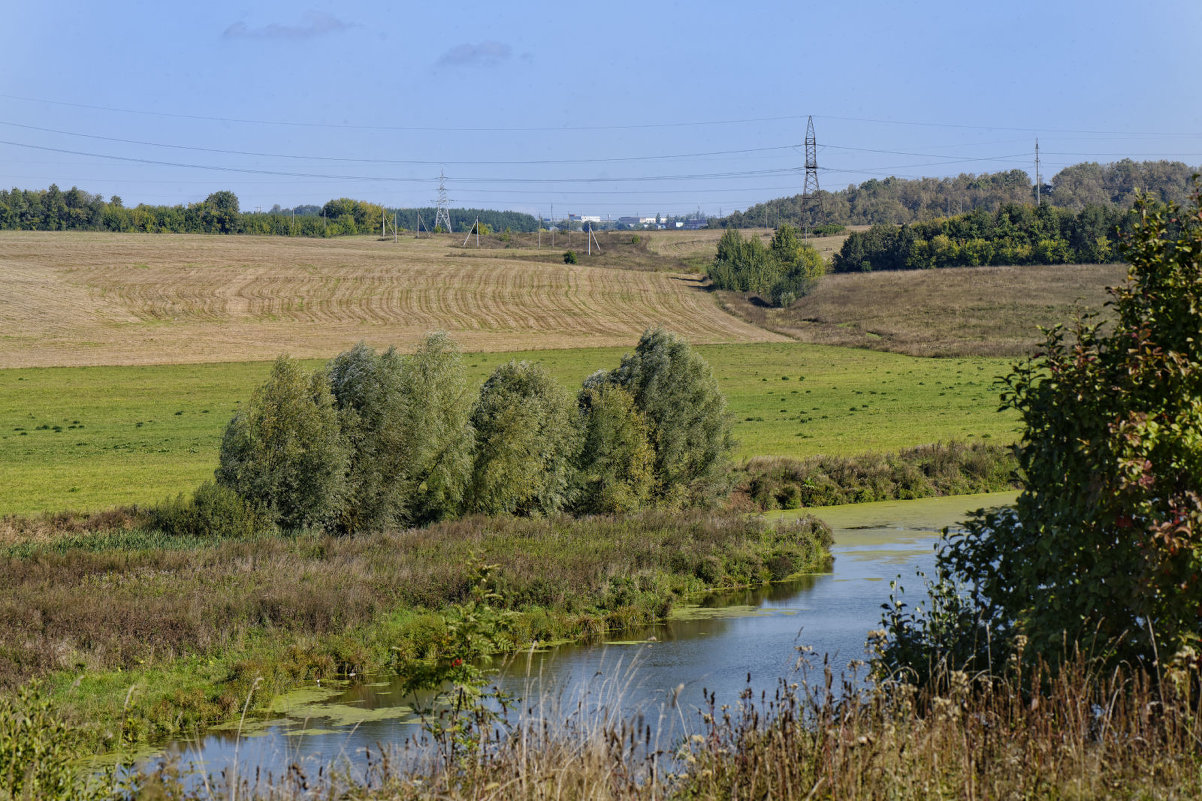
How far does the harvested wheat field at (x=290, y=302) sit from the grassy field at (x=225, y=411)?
535 centimetres

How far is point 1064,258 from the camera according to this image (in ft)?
376

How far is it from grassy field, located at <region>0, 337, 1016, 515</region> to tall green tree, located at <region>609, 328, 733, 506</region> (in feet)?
24.6

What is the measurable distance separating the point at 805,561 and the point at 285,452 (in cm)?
1295

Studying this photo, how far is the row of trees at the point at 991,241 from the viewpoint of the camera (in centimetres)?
11469

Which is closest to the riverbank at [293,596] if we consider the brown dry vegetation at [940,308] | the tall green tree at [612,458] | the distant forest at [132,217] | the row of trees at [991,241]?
the tall green tree at [612,458]

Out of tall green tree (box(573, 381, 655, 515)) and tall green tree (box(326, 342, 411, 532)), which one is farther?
tall green tree (box(573, 381, 655, 515))

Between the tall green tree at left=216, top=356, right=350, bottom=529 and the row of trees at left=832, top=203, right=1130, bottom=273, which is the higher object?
the row of trees at left=832, top=203, right=1130, bottom=273

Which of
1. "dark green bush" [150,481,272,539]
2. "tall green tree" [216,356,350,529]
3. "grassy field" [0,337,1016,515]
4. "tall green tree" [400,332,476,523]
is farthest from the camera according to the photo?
"grassy field" [0,337,1016,515]

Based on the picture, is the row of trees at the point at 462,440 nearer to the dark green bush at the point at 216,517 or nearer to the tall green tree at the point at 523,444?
the tall green tree at the point at 523,444

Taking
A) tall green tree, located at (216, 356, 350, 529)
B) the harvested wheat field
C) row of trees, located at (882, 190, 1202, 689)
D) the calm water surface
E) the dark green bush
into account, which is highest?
the harvested wheat field

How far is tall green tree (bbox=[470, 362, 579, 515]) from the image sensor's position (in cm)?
3106

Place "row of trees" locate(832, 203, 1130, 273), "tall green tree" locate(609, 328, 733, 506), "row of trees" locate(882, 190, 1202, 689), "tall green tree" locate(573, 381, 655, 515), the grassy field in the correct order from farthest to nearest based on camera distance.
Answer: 1. "row of trees" locate(832, 203, 1130, 273)
2. the grassy field
3. "tall green tree" locate(609, 328, 733, 506)
4. "tall green tree" locate(573, 381, 655, 515)
5. "row of trees" locate(882, 190, 1202, 689)

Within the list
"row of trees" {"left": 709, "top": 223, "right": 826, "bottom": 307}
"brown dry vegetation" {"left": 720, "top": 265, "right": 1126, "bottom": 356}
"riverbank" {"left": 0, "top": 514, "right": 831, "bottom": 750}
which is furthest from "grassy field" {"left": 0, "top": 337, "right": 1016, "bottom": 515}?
"row of trees" {"left": 709, "top": 223, "right": 826, "bottom": 307}

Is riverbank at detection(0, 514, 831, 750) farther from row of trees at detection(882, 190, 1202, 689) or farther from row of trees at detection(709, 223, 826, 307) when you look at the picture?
row of trees at detection(709, 223, 826, 307)
